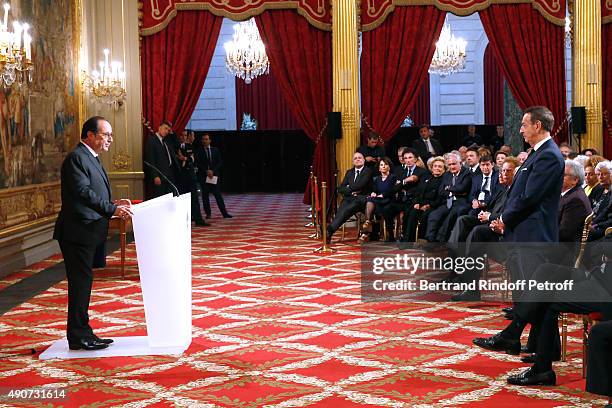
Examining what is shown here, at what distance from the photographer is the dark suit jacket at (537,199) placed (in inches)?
211

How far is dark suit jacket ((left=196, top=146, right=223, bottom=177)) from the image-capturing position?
15.6m

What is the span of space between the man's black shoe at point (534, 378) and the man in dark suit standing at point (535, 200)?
1.36 ft

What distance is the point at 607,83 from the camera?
1410 centimetres

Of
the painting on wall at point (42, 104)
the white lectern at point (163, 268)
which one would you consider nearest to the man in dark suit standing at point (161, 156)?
the painting on wall at point (42, 104)

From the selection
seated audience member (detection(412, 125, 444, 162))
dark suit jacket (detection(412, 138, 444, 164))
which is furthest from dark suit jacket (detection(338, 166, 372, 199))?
seated audience member (detection(412, 125, 444, 162))

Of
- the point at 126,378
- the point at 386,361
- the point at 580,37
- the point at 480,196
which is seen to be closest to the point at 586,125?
the point at 580,37

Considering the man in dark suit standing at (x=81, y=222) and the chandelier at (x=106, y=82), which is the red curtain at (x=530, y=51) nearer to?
the chandelier at (x=106, y=82)

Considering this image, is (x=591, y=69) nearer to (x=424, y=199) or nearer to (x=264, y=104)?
(x=424, y=199)

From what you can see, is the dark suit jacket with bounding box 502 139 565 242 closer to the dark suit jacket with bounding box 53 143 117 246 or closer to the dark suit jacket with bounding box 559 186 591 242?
the dark suit jacket with bounding box 559 186 591 242

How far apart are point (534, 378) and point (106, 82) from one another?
895 cm

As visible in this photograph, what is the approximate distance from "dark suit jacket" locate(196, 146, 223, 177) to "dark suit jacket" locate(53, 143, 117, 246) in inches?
380

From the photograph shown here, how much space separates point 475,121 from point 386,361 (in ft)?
54.8

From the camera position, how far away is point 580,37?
13.8 m

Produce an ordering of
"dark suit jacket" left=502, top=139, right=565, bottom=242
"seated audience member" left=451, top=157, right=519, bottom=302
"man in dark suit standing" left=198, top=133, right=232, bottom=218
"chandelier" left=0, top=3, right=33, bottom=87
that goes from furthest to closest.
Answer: "man in dark suit standing" left=198, top=133, right=232, bottom=218 → "seated audience member" left=451, top=157, right=519, bottom=302 → "chandelier" left=0, top=3, right=33, bottom=87 → "dark suit jacket" left=502, top=139, right=565, bottom=242
